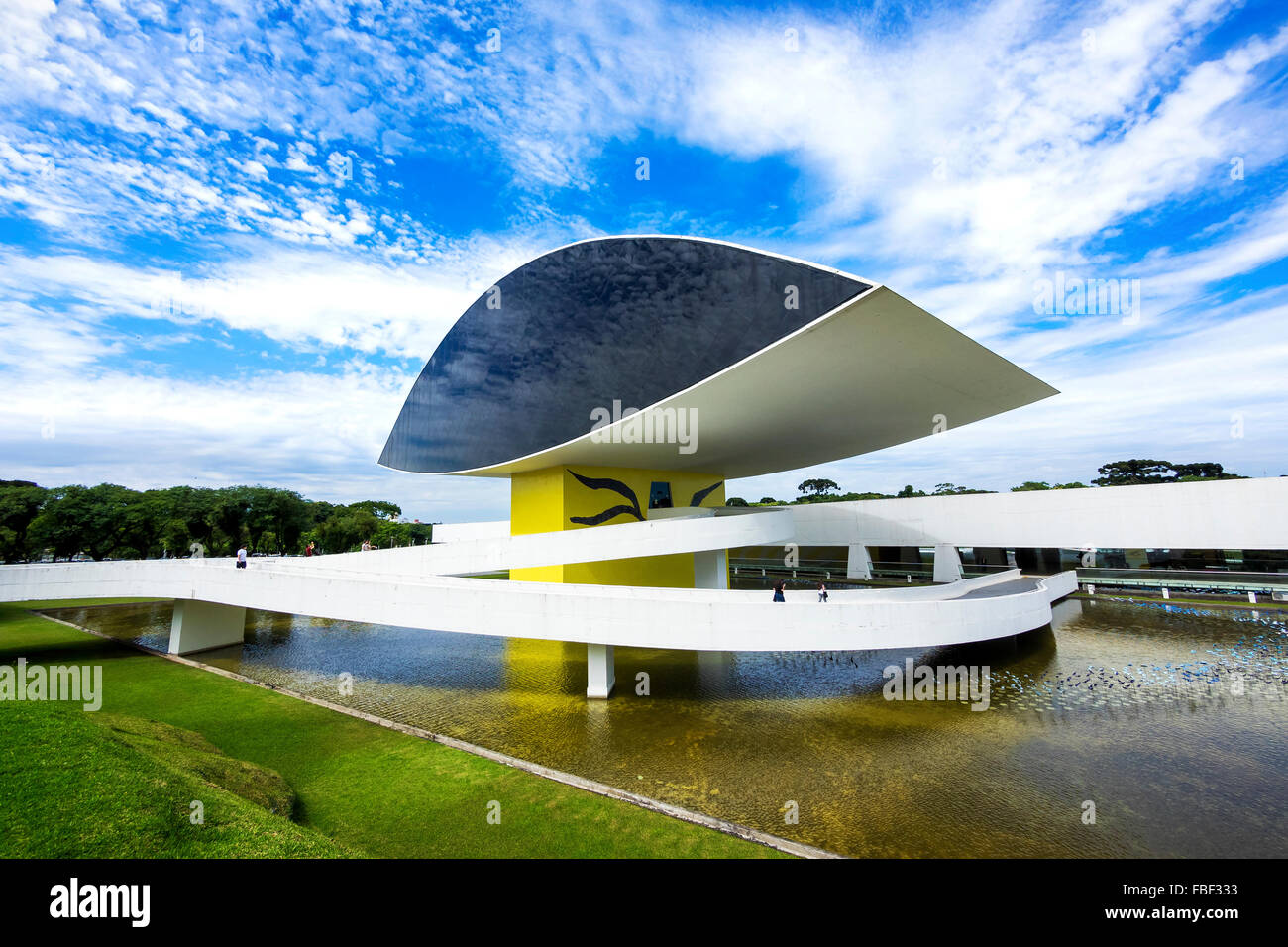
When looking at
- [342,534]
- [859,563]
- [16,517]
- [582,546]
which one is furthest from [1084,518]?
[16,517]

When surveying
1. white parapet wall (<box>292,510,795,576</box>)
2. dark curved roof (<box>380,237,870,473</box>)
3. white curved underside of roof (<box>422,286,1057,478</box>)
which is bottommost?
white parapet wall (<box>292,510,795,576</box>)

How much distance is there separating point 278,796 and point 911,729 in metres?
9.31

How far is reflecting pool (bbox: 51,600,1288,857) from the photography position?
6227mm

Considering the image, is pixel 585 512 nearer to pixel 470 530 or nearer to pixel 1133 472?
pixel 470 530

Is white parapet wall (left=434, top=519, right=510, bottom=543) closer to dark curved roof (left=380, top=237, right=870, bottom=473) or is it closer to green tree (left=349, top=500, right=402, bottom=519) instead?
dark curved roof (left=380, top=237, right=870, bottom=473)

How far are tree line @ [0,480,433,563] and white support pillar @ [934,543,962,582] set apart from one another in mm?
35636

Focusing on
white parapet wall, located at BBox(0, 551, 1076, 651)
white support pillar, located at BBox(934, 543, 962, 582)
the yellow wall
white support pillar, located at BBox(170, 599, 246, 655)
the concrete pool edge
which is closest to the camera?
the concrete pool edge

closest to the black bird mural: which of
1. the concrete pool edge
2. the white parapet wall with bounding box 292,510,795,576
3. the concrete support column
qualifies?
the concrete support column

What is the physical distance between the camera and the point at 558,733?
9.29 meters

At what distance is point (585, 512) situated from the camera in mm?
20594

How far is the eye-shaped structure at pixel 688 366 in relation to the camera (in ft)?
38.8

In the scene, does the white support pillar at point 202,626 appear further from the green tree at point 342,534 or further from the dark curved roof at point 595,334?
the green tree at point 342,534
